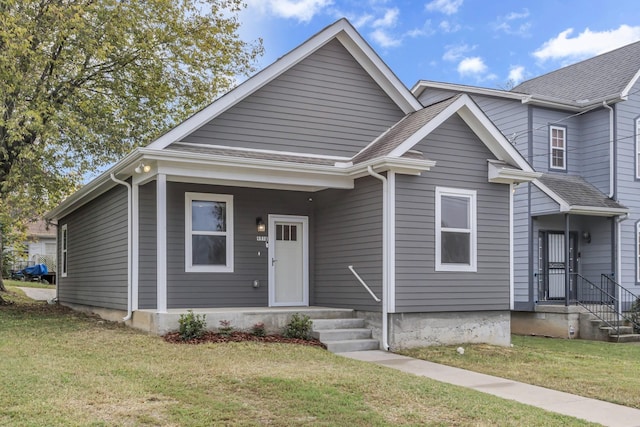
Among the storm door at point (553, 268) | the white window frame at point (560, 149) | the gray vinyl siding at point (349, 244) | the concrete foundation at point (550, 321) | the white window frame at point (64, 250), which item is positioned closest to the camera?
the gray vinyl siding at point (349, 244)

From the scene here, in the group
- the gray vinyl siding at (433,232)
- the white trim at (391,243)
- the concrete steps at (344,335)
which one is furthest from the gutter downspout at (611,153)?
the concrete steps at (344,335)

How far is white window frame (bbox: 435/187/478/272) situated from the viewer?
11.6 m

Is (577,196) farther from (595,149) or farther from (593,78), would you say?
(593,78)

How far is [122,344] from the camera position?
9625 mm

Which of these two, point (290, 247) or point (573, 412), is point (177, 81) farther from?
point (573, 412)

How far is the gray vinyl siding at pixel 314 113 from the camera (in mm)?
12328

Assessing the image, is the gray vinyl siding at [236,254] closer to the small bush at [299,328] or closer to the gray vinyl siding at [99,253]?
the gray vinyl siding at [99,253]

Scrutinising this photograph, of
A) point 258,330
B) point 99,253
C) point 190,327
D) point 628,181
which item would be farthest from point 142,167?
point 628,181

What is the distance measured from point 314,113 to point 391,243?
3449mm

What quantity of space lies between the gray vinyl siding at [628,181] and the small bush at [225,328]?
36.7ft

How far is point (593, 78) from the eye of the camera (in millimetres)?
18641

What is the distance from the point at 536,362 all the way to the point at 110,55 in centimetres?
1368

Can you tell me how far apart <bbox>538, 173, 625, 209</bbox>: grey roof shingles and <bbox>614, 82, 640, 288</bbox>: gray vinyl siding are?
1.93ft

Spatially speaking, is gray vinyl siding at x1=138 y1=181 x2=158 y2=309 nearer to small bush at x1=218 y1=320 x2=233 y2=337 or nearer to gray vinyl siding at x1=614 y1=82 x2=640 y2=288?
small bush at x1=218 y1=320 x2=233 y2=337
